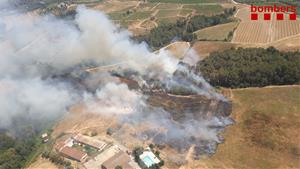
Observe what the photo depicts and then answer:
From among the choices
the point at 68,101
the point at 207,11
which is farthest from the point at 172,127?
the point at 207,11

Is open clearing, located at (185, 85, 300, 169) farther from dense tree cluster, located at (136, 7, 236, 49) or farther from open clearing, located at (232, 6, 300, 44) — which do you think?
dense tree cluster, located at (136, 7, 236, 49)

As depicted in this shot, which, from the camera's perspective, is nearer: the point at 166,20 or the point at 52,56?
the point at 52,56

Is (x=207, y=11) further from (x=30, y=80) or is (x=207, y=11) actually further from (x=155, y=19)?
(x=30, y=80)

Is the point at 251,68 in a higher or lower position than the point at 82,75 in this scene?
higher

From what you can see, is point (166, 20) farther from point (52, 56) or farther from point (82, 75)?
point (82, 75)

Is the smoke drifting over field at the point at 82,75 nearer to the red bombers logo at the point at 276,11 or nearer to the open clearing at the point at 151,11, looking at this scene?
the open clearing at the point at 151,11

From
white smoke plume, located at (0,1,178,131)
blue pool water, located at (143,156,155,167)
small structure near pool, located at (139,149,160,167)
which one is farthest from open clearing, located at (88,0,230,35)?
blue pool water, located at (143,156,155,167)

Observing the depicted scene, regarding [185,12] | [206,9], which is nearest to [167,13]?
[185,12]
